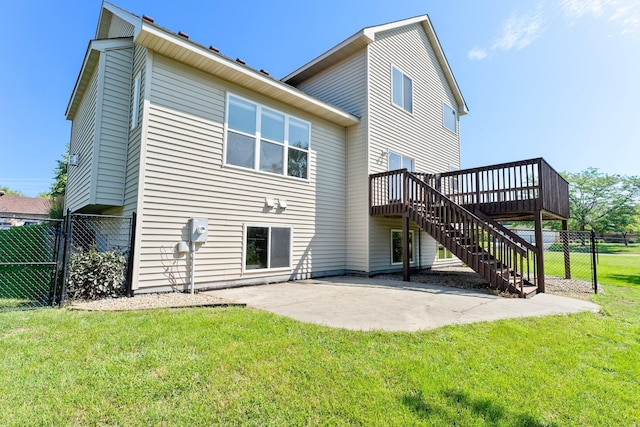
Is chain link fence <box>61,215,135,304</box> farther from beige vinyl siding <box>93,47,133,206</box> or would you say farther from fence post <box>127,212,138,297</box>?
beige vinyl siding <box>93,47,133,206</box>

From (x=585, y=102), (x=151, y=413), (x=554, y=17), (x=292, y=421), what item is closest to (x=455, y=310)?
(x=292, y=421)

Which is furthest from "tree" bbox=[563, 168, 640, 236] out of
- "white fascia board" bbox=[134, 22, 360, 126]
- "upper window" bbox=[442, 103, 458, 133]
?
"white fascia board" bbox=[134, 22, 360, 126]

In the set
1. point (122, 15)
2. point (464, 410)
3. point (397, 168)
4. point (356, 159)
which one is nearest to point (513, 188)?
point (397, 168)

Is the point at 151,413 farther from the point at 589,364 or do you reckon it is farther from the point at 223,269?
the point at 223,269

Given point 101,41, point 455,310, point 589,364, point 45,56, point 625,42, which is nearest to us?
point 589,364

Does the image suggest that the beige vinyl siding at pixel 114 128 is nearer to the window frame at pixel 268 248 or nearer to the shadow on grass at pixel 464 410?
the window frame at pixel 268 248

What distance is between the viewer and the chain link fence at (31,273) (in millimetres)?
4785

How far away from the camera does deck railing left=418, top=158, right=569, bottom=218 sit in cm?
743

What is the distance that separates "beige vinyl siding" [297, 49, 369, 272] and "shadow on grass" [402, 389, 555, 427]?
6.71 metres

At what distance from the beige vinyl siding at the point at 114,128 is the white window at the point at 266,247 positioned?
2.95 metres

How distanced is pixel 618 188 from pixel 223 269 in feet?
146

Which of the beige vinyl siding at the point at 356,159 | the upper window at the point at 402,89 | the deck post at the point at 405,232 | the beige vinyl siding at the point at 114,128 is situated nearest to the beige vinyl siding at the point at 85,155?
the beige vinyl siding at the point at 114,128

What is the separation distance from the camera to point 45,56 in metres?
19.0

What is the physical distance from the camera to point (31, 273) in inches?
270
